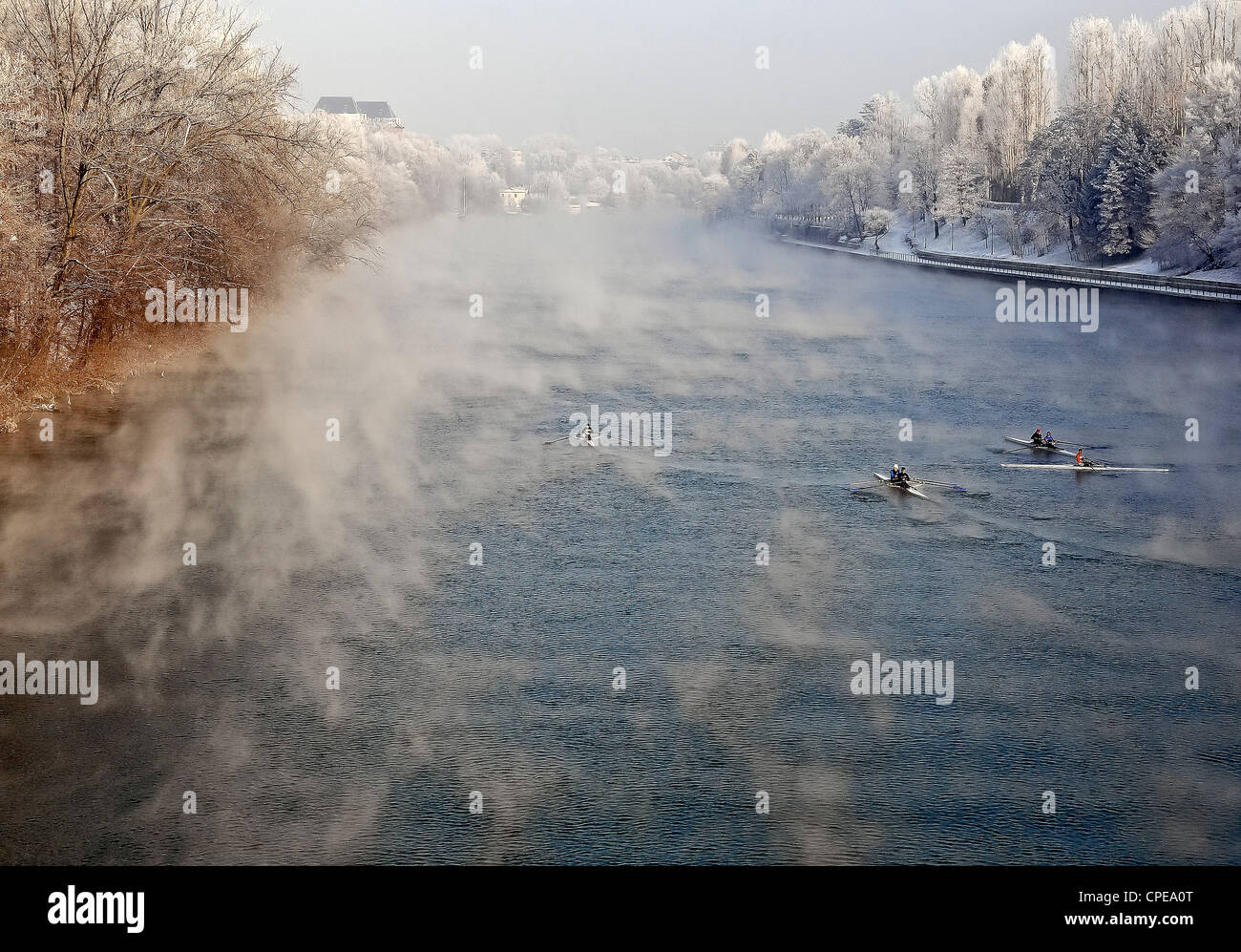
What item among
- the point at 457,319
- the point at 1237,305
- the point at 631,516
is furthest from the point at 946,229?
the point at 631,516

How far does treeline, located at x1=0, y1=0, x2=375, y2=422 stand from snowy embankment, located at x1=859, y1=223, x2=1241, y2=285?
50.2 m

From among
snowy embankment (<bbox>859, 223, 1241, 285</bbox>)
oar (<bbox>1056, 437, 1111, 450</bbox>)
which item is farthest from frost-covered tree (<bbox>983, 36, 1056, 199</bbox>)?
oar (<bbox>1056, 437, 1111, 450</bbox>)

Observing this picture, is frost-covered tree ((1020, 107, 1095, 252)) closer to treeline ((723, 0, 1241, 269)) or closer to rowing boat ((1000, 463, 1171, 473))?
treeline ((723, 0, 1241, 269))

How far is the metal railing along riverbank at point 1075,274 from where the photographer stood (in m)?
61.8

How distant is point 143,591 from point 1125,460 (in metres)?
25.2

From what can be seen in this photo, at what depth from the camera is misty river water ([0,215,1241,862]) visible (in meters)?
15.8

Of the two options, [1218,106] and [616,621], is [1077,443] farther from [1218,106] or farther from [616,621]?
[1218,106]

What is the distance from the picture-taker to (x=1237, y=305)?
5812cm

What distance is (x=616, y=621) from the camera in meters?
22.4

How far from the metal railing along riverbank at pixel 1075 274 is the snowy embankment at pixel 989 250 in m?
1.22

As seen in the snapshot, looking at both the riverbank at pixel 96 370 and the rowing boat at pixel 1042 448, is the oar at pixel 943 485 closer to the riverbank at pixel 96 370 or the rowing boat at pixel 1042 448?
the rowing boat at pixel 1042 448

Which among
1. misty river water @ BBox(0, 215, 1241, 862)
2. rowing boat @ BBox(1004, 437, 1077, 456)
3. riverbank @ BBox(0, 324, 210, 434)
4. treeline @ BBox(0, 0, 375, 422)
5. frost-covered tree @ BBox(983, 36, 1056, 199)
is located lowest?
misty river water @ BBox(0, 215, 1241, 862)

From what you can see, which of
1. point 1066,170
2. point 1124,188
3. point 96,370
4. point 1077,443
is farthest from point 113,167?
point 1066,170

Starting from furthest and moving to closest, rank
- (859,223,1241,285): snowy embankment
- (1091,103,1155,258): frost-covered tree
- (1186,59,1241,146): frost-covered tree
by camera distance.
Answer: (1091,103,1155,258): frost-covered tree
(859,223,1241,285): snowy embankment
(1186,59,1241,146): frost-covered tree
